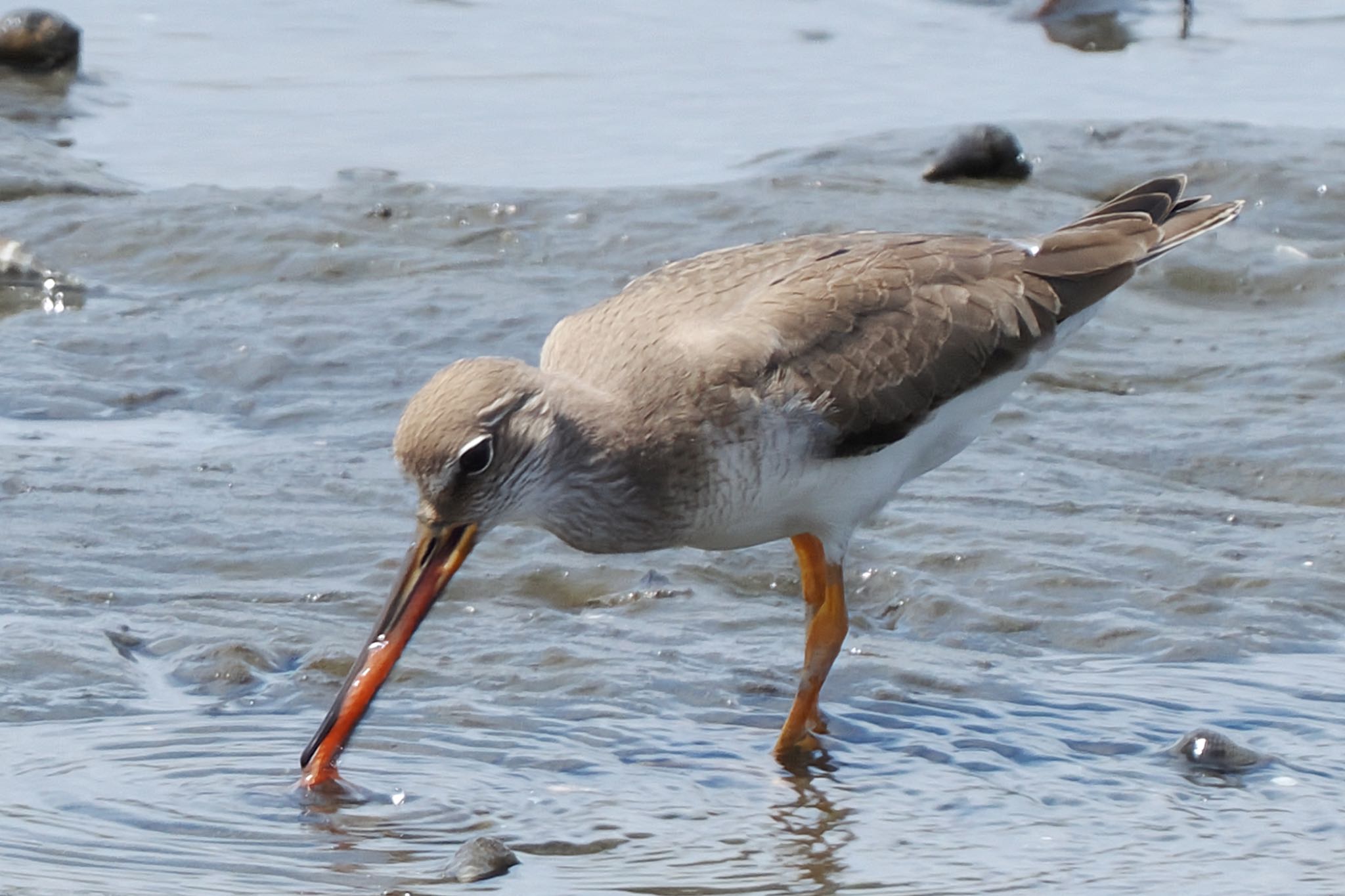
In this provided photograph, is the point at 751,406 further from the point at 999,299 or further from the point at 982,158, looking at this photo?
the point at 982,158

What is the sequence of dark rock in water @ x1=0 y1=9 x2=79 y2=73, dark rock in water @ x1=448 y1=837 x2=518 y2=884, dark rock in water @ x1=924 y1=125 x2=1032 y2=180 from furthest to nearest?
dark rock in water @ x1=0 y1=9 x2=79 y2=73, dark rock in water @ x1=924 y1=125 x2=1032 y2=180, dark rock in water @ x1=448 y1=837 x2=518 y2=884

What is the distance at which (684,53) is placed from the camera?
54.6 ft

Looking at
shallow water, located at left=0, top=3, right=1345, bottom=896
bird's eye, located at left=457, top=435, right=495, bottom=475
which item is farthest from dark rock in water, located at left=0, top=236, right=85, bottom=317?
bird's eye, located at left=457, top=435, right=495, bottom=475

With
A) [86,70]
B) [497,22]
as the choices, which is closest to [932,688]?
[86,70]

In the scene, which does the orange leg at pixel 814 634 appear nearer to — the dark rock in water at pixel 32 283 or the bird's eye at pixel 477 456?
the bird's eye at pixel 477 456

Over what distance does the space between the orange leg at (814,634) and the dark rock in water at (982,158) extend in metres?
5.45

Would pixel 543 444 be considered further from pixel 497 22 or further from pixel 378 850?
pixel 497 22

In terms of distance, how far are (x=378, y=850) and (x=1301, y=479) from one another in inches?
180

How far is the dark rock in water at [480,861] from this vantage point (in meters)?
5.43

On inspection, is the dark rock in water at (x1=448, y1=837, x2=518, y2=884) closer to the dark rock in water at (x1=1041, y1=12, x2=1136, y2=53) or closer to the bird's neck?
the bird's neck

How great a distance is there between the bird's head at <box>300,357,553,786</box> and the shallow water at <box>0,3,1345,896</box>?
28 cm

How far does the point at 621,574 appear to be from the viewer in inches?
307

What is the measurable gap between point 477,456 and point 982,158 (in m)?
7.16

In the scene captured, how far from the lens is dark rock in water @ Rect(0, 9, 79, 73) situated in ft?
47.9
